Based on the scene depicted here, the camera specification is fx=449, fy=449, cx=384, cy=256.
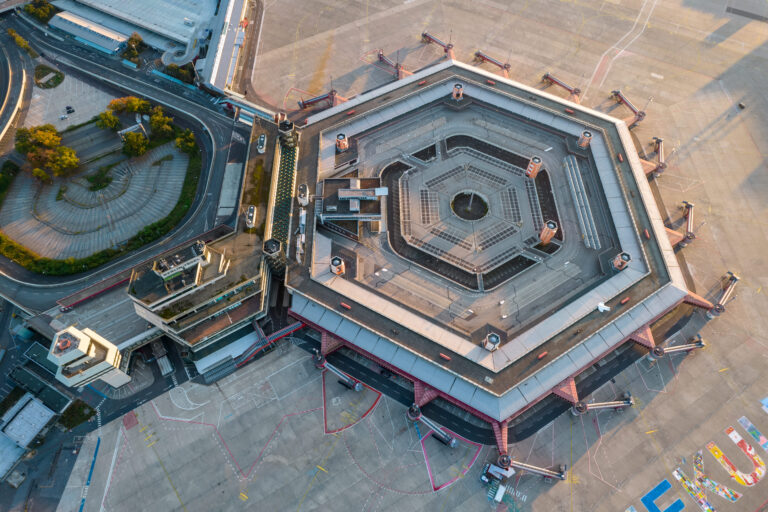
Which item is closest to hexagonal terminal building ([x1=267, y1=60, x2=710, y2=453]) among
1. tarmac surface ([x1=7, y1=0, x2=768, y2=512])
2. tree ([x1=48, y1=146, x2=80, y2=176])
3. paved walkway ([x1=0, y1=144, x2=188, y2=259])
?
tarmac surface ([x1=7, y1=0, x2=768, y2=512])

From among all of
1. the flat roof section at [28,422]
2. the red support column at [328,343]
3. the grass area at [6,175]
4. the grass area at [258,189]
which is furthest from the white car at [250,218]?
the grass area at [6,175]

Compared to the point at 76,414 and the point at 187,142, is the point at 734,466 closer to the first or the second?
the point at 76,414

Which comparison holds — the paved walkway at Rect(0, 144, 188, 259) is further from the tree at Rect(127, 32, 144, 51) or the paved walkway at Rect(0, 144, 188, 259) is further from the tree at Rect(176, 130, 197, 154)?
the tree at Rect(127, 32, 144, 51)

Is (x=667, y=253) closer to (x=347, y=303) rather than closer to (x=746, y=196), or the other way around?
(x=746, y=196)

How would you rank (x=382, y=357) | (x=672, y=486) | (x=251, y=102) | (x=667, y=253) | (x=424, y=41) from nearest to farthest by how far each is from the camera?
(x=672, y=486), (x=382, y=357), (x=667, y=253), (x=251, y=102), (x=424, y=41)

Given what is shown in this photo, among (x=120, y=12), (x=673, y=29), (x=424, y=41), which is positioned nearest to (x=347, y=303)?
(x=424, y=41)

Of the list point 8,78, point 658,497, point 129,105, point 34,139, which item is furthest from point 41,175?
point 658,497
